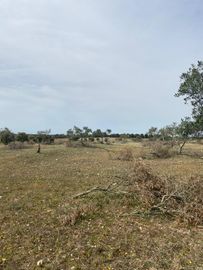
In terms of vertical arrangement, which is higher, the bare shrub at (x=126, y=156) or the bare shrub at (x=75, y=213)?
the bare shrub at (x=126, y=156)

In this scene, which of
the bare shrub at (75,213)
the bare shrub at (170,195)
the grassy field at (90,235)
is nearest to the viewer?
the grassy field at (90,235)

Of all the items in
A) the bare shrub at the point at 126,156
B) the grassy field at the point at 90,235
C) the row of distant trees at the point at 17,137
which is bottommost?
the grassy field at the point at 90,235

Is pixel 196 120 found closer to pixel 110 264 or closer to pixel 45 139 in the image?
pixel 110 264

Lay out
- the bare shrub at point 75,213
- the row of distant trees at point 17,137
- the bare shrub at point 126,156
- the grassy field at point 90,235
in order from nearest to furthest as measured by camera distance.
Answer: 1. the grassy field at point 90,235
2. the bare shrub at point 75,213
3. the bare shrub at point 126,156
4. the row of distant trees at point 17,137

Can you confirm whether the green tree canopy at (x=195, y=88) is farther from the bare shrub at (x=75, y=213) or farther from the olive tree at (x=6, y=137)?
the olive tree at (x=6, y=137)

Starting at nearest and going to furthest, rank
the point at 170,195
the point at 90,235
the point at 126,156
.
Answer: the point at 90,235, the point at 170,195, the point at 126,156

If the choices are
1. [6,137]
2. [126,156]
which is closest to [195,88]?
[126,156]

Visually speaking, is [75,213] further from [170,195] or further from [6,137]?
[6,137]

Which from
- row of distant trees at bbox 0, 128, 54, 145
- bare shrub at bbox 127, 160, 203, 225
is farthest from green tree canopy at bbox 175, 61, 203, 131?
row of distant trees at bbox 0, 128, 54, 145

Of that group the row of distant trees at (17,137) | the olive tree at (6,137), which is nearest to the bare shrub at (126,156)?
the row of distant trees at (17,137)

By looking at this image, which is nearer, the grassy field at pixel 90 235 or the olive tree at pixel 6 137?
the grassy field at pixel 90 235

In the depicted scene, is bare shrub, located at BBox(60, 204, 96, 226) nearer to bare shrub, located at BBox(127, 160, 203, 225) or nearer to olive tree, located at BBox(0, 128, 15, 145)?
bare shrub, located at BBox(127, 160, 203, 225)

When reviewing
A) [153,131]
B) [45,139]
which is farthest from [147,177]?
[153,131]

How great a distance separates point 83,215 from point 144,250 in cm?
234
